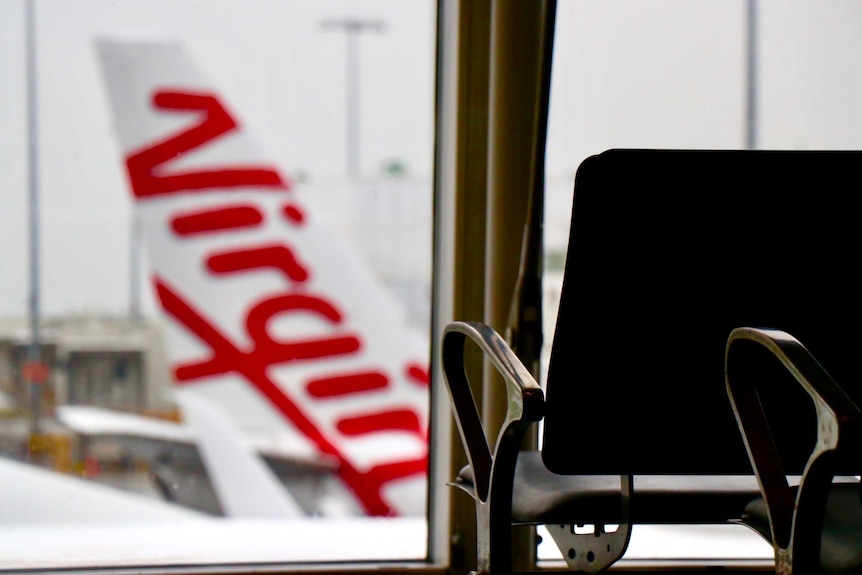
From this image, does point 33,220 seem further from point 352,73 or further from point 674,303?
point 674,303

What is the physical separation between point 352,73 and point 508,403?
Result: 5.02m

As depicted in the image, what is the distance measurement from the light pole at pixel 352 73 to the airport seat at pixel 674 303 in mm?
4528

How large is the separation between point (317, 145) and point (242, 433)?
255 centimetres

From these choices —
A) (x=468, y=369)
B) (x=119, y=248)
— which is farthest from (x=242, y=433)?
(x=468, y=369)

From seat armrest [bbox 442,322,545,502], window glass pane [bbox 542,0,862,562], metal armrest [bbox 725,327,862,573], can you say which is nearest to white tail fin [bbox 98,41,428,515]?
window glass pane [bbox 542,0,862,562]

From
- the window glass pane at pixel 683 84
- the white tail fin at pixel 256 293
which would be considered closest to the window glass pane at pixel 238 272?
the white tail fin at pixel 256 293

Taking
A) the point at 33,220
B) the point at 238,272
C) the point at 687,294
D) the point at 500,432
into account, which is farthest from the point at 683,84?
the point at 238,272

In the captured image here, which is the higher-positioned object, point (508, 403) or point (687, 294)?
point (687, 294)

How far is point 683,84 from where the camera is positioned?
2119 mm

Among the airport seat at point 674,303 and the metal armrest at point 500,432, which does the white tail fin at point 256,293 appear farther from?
the airport seat at point 674,303

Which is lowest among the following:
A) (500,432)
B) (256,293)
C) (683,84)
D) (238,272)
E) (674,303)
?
(256,293)

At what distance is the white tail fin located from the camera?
475 centimetres

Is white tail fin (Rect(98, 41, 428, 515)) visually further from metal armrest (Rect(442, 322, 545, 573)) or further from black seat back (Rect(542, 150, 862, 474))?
black seat back (Rect(542, 150, 862, 474))

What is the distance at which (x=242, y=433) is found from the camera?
511cm
